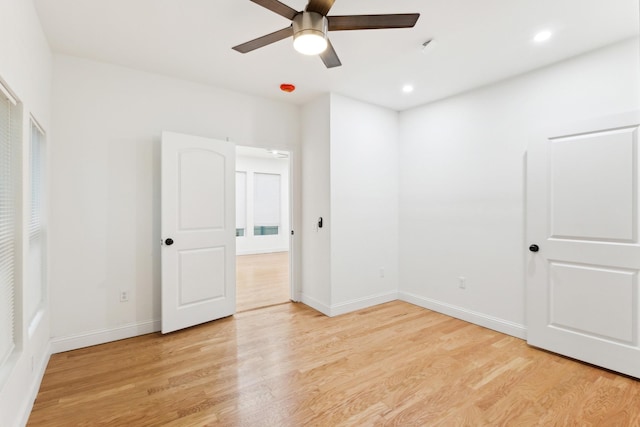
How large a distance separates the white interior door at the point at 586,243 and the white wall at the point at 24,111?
12.5ft

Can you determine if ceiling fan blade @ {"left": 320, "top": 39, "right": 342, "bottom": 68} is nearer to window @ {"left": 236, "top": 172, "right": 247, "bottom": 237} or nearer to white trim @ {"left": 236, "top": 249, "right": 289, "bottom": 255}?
window @ {"left": 236, "top": 172, "right": 247, "bottom": 237}

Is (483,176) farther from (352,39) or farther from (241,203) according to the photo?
(241,203)

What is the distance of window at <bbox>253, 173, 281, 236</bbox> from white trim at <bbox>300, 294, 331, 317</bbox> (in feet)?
15.1

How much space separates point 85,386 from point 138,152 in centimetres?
207

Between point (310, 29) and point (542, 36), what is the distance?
6.50 ft

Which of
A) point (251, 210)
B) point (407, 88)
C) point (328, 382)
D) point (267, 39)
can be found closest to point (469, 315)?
point (328, 382)

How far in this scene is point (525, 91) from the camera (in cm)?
300

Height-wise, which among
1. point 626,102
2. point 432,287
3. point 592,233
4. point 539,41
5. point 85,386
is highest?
point 539,41

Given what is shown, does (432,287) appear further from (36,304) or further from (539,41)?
(36,304)

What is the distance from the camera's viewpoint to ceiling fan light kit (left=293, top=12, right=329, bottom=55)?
1687 mm

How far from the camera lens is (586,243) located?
2533 millimetres

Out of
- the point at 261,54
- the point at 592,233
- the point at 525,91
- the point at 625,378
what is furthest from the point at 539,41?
the point at 625,378

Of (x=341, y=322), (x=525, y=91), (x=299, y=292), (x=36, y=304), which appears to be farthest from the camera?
(x=299, y=292)

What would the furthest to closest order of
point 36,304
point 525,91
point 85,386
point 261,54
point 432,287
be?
1. point 432,287
2. point 525,91
3. point 261,54
4. point 36,304
5. point 85,386
